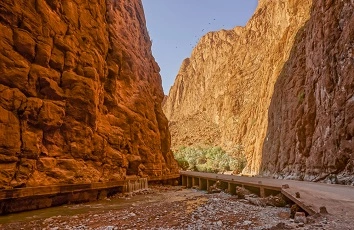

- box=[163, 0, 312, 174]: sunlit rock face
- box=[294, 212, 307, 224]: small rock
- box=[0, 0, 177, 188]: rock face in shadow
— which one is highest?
box=[163, 0, 312, 174]: sunlit rock face

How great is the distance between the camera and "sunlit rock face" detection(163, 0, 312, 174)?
193ft

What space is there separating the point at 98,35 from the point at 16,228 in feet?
56.3

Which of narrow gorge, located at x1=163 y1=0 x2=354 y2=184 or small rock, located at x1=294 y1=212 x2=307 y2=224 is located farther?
narrow gorge, located at x1=163 y1=0 x2=354 y2=184

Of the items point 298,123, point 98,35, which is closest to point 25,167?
point 98,35

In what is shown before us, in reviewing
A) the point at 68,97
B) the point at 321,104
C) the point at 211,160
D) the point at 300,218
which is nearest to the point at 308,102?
the point at 321,104

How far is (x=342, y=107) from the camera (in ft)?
60.8

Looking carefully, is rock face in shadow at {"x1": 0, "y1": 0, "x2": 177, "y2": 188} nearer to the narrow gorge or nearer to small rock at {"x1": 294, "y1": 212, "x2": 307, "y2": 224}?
small rock at {"x1": 294, "y1": 212, "x2": 307, "y2": 224}

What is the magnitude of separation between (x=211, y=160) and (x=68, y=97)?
62.4 metres

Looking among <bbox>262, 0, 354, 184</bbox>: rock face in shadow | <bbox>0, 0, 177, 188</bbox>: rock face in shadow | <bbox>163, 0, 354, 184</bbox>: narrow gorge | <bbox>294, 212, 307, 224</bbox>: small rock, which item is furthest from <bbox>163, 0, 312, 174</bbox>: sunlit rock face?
<bbox>294, 212, 307, 224</bbox>: small rock

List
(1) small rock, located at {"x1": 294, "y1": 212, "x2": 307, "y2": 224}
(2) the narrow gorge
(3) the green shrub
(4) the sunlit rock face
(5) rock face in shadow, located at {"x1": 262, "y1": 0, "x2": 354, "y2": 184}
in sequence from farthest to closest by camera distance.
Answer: (3) the green shrub, (4) the sunlit rock face, (2) the narrow gorge, (5) rock face in shadow, located at {"x1": 262, "y1": 0, "x2": 354, "y2": 184}, (1) small rock, located at {"x1": 294, "y1": 212, "x2": 307, "y2": 224}

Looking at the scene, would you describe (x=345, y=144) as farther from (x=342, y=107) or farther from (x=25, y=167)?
(x=25, y=167)

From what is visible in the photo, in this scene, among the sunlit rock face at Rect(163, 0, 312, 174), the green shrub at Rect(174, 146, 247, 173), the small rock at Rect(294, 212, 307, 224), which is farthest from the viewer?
the green shrub at Rect(174, 146, 247, 173)

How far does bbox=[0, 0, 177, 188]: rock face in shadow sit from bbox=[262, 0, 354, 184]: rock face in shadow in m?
15.9

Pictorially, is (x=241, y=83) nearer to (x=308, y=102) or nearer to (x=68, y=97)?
(x=308, y=102)
